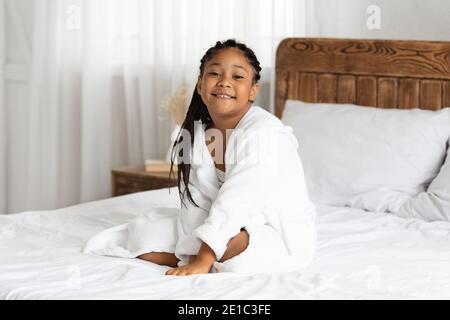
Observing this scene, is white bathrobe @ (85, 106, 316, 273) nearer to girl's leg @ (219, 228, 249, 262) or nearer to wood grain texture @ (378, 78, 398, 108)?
girl's leg @ (219, 228, 249, 262)

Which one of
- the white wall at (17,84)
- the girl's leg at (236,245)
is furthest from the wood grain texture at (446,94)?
the white wall at (17,84)

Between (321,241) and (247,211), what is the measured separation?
397mm

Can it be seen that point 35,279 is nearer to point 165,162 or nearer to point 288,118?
point 288,118

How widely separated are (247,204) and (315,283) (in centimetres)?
30

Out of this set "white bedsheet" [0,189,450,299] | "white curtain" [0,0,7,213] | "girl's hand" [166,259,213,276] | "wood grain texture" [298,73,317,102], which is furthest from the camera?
"white curtain" [0,0,7,213]

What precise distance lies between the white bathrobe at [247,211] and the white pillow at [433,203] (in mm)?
579

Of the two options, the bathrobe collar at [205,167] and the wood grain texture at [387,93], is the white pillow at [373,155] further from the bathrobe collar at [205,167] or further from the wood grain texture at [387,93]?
the bathrobe collar at [205,167]

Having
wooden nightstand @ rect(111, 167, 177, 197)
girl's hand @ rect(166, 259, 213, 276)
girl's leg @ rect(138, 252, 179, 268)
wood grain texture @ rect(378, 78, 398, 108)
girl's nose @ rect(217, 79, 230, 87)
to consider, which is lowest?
wooden nightstand @ rect(111, 167, 177, 197)

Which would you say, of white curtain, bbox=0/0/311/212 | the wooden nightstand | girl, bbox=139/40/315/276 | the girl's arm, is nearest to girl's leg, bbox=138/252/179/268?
girl, bbox=139/40/315/276

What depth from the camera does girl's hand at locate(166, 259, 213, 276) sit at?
2.00 meters

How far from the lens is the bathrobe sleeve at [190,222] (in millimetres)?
2123

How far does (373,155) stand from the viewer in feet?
9.57

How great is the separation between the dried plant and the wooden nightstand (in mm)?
258

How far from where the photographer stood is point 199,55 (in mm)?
3824
